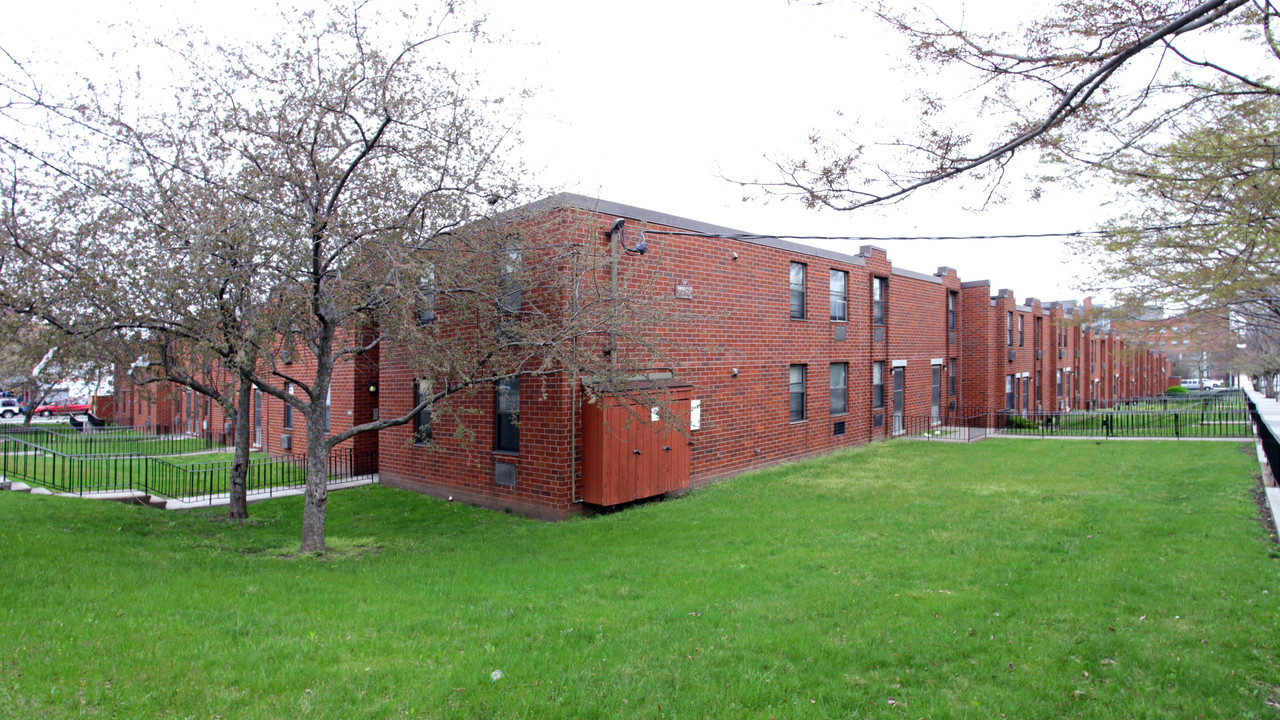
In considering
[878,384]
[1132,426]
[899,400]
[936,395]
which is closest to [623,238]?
[878,384]

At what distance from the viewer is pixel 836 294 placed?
61.4 feet

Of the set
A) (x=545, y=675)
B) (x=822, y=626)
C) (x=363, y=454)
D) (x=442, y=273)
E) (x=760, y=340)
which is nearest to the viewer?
(x=545, y=675)

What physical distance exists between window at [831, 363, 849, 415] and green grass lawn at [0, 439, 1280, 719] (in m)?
7.64

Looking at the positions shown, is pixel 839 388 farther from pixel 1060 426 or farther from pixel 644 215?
pixel 1060 426

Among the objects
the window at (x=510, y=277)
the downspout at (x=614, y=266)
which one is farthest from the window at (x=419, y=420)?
the downspout at (x=614, y=266)

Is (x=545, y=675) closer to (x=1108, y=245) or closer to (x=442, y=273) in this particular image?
(x=442, y=273)

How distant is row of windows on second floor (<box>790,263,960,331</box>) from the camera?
1703 cm

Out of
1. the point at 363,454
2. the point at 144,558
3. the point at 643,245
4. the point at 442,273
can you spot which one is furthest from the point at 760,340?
the point at 144,558

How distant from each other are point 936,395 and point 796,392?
1049 cm

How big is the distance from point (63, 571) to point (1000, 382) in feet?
93.3

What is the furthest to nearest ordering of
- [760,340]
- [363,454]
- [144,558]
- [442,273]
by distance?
1. [363,454]
2. [760,340]
3. [442,273]
4. [144,558]

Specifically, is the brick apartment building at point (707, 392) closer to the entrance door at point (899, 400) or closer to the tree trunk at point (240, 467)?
the entrance door at point (899, 400)

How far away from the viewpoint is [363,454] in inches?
665

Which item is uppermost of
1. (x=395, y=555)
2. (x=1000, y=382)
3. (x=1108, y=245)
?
(x=1108, y=245)
